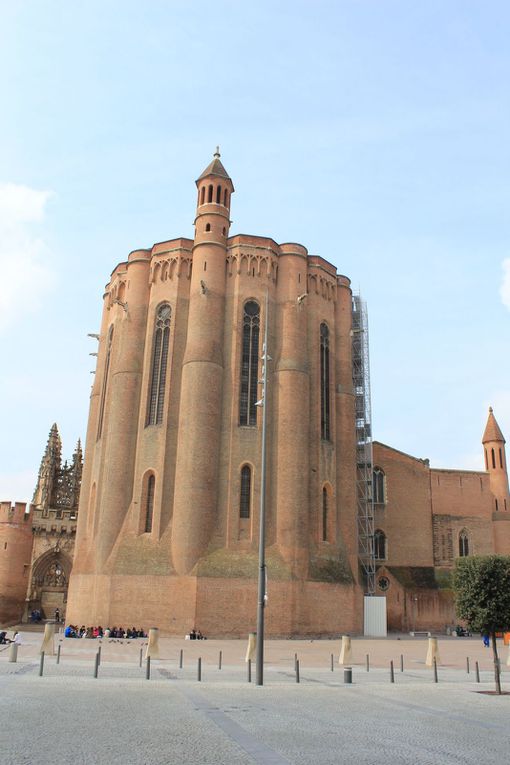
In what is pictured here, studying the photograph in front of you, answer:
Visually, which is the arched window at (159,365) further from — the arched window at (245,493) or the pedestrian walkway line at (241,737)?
the pedestrian walkway line at (241,737)

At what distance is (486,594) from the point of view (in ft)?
63.6

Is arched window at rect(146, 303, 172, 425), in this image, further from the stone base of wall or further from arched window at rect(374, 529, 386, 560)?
arched window at rect(374, 529, 386, 560)

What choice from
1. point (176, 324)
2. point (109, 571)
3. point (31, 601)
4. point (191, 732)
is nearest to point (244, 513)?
point (109, 571)

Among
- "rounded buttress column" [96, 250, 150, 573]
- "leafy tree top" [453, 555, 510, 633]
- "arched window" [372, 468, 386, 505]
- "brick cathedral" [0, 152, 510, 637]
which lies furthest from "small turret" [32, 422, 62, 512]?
"leafy tree top" [453, 555, 510, 633]

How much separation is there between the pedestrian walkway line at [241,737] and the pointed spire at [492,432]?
48335 mm

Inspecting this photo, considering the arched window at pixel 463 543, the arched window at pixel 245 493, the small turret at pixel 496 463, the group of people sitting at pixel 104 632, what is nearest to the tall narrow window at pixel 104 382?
the arched window at pixel 245 493

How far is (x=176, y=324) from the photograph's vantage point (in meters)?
41.5

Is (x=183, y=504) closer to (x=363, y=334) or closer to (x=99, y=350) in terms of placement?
(x=99, y=350)

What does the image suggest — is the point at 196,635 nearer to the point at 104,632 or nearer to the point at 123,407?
the point at 104,632

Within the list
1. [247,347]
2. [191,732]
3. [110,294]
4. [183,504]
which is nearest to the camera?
[191,732]

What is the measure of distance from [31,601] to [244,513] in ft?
66.8

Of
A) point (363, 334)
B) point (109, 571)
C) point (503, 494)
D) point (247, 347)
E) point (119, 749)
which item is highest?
point (363, 334)

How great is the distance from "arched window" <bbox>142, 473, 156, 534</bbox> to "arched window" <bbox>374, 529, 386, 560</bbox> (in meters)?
17.8

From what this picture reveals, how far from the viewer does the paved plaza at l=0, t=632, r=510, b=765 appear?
9086mm
